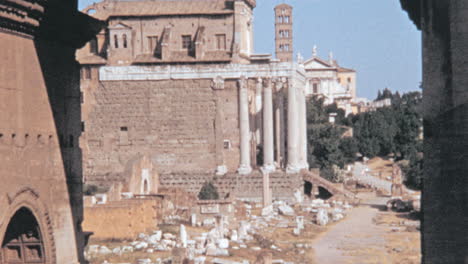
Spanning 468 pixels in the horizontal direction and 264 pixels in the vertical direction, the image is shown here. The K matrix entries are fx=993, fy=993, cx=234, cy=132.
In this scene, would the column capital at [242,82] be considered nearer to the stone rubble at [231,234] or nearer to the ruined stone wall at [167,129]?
the ruined stone wall at [167,129]

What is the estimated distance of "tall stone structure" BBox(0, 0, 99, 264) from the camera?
11656mm

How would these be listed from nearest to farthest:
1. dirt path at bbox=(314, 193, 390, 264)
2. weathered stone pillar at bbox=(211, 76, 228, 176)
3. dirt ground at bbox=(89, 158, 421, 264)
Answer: dirt ground at bbox=(89, 158, 421, 264)
dirt path at bbox=(314, 193, 390, 264)
weathered stone pillar at bbox=(211, 76, 228, 176)

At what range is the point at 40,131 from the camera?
1266cm

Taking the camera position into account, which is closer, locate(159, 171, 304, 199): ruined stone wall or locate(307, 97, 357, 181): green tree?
locate(159, 171, 304, 199): ruined stone wall

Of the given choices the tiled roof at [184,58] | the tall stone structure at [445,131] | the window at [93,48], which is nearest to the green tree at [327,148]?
the tiled roof at [184,58]

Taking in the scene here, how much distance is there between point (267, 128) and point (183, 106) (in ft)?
15.8

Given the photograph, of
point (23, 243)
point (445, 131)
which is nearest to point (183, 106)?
point (23, 243)

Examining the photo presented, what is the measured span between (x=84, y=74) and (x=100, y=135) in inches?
146

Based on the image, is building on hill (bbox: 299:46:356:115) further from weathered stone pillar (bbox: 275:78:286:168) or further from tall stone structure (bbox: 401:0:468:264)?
tall stone structure (bbox: 401:0:468:264)

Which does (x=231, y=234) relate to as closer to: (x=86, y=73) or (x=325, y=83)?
(x=86, y=73)

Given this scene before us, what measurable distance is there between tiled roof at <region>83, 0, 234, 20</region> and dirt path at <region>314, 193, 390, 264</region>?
16161 mm

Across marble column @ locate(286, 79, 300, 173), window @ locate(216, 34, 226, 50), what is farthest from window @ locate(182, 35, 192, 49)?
marble column @ locate(286, 79, 300, 173)

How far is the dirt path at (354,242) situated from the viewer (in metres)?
31.9

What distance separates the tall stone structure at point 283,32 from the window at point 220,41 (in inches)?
1578
